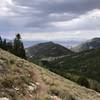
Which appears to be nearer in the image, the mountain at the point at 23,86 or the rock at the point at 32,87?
the mountain at the point at 23,86

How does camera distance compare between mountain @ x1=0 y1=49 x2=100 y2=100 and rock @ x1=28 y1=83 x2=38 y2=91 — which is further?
rock @ x1=28 y1=83 x2=38 y2=91

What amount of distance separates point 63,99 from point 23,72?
A: 3.50 metres

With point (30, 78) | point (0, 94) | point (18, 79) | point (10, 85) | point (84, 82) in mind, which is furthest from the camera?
point (84, 82)

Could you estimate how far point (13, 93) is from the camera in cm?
1741

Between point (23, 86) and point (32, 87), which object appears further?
point (32, 87)

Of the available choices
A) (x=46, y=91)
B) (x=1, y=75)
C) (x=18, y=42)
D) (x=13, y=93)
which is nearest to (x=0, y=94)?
(x=13, y=93)

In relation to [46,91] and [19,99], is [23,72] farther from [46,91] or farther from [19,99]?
[19,99]

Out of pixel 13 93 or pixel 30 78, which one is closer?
pixel 13 93

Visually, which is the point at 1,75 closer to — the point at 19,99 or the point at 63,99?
the point at 19,99

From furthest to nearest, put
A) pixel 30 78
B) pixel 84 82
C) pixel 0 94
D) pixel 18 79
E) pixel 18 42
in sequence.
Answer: pixel 18 42 → pixel 84 82 → pixel 30 78 → pixel 18 79 → pixel 0 94

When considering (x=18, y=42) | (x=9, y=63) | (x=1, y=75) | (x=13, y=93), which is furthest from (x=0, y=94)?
(x=18, y=42)

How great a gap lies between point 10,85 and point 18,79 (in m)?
1.28

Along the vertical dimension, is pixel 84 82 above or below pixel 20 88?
below

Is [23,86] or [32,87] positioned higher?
[23,86]
